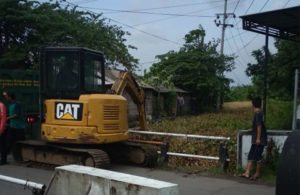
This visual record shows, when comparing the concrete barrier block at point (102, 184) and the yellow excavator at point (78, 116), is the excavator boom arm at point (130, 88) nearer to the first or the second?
the yellow excavator at point (78, 116)

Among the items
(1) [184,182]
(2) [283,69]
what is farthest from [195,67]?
(1) [184,182]

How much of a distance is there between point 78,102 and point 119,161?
7.85 feet

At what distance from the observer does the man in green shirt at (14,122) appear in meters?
11.9

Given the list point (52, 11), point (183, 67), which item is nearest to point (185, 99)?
point (183, 67)

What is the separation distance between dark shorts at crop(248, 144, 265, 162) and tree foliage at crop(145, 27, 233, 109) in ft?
106

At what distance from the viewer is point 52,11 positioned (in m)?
23.3

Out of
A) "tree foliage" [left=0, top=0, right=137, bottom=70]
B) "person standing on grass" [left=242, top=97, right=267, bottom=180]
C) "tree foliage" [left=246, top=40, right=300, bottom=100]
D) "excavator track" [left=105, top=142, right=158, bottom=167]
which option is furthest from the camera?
"tree foliage" [left=246, top=40, right=300, bottom=100]

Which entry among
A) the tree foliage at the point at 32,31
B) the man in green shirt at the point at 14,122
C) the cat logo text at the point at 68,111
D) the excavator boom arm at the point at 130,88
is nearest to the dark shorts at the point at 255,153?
the cat logo text at the point at 68,111

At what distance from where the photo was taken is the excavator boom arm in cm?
1256

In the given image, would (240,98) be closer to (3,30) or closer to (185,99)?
(185,99)

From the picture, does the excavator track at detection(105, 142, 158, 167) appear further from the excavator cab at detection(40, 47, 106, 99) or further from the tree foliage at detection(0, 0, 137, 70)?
the tree foliage at detection(0, 0, 137, 70)

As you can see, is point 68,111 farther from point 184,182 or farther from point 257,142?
point 257,142

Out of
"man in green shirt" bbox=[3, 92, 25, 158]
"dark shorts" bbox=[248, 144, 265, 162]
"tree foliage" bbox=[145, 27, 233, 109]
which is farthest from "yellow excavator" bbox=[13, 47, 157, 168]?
"tree foliage" bbox=[145, 27, 233, 109]

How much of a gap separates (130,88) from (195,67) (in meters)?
30.2
